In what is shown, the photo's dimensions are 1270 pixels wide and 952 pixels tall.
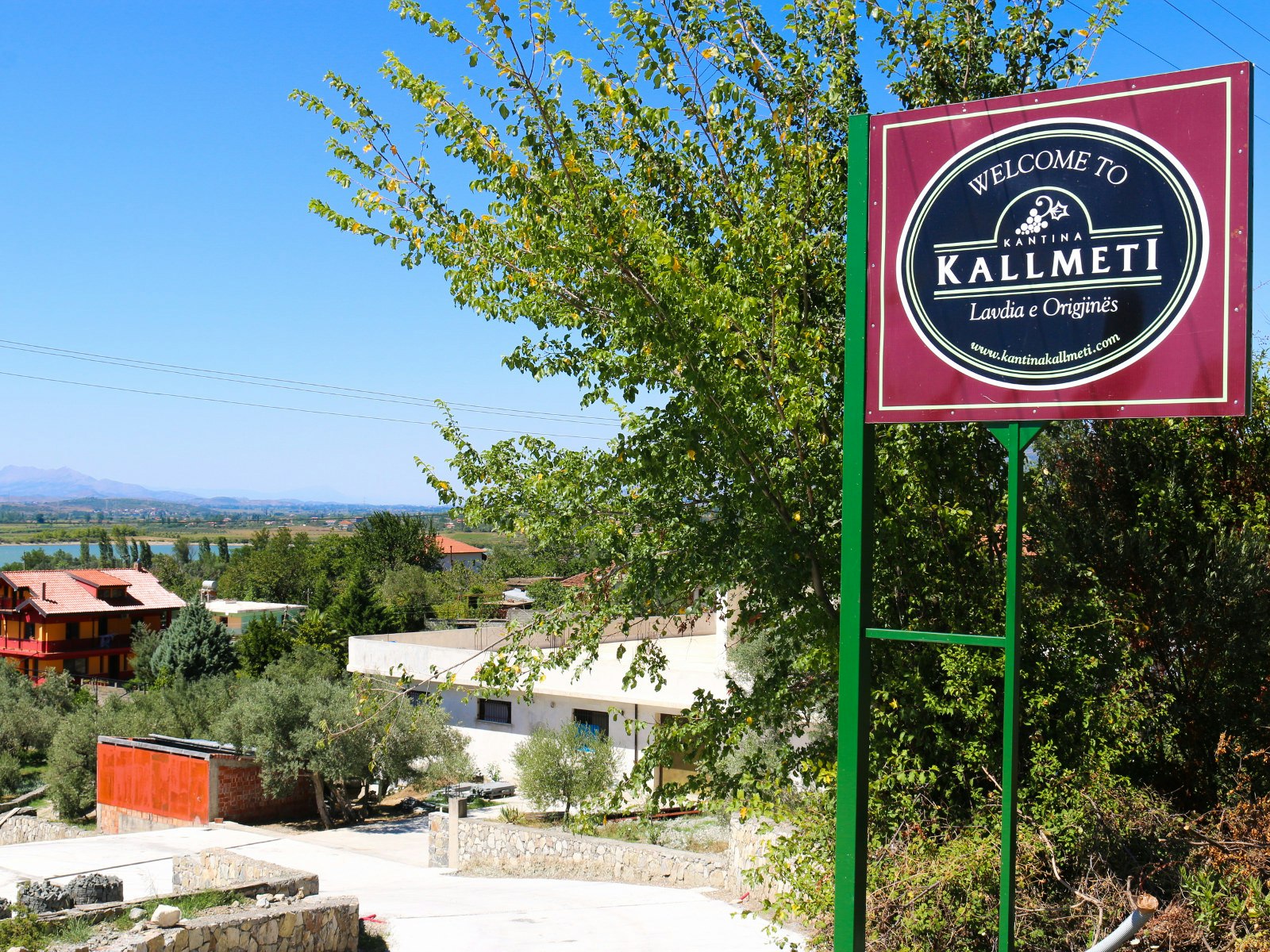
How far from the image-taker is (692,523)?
26.3 feet

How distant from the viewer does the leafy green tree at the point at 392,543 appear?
7131cm

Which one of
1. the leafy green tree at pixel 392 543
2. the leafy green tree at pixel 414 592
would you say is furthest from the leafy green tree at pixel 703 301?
the leafy green tree at pixel 392 543

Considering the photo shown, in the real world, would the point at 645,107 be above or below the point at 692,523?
above

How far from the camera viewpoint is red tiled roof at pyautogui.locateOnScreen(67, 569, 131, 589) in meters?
49.5

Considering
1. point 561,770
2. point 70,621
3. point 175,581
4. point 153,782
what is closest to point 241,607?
point 175,581

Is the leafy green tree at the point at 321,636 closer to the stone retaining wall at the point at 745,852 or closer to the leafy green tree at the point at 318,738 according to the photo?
the leafy green tree at the point at 318,738

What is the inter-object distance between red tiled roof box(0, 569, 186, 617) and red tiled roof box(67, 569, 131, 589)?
38mm

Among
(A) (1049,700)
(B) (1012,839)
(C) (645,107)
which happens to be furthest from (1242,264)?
(C) (645,107)

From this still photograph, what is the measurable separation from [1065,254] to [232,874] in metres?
13.4

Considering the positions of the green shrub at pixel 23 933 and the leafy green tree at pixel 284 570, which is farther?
the leafy green tree at pixel 284 570

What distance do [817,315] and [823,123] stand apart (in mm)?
1761

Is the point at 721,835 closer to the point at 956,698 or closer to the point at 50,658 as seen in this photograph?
the point at 956,698

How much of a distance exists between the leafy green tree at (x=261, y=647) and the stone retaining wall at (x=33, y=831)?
44.6ft

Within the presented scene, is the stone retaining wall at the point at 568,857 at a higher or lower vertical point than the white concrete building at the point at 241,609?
higher
